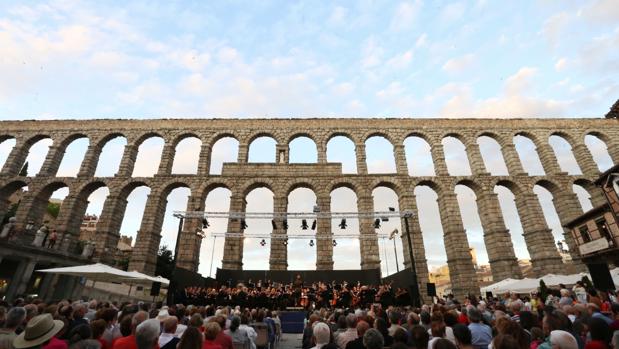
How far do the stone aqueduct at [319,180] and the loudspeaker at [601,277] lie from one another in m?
11.4

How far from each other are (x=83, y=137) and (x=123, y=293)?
15.2 meters

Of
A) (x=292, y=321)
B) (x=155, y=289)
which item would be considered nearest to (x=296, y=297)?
(x=292, y=321)

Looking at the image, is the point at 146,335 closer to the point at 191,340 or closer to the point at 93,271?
the point at 191,340

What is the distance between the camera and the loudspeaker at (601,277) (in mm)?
11359

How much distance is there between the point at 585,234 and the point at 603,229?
1881mm

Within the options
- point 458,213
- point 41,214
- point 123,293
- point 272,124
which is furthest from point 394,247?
point 41,214

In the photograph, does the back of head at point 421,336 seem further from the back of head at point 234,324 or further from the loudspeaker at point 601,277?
the loudspeaker at point 601,277

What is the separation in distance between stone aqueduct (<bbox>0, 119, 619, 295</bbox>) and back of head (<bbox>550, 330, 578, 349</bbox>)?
61.7 feet

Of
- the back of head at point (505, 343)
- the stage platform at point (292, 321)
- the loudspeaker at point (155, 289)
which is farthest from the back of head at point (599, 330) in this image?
the loudspeaker at point (155, 289)

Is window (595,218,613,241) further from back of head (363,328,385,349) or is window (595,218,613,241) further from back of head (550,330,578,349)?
back of head (363,328,385,349)

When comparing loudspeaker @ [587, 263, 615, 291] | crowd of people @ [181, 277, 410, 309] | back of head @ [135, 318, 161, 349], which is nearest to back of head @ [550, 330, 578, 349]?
back of head @ [135, 318, 161, 349]

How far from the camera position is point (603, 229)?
21406 mm

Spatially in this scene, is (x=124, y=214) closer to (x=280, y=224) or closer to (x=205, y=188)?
(x=205, y=188)

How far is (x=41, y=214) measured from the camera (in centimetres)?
2559
